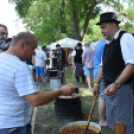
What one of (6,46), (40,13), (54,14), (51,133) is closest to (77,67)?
(51,133)

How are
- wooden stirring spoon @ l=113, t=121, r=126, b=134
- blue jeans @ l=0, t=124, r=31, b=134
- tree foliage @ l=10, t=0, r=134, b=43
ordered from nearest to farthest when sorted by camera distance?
wooden stirring spoon @ l=113, t=121, r=126, b=134 → blue jeans @ l=0, t=124, r=31, b=134 → tree foliage @ l=10, t=0, r=134, b=43

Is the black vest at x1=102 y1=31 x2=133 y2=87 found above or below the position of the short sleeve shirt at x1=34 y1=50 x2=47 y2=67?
above

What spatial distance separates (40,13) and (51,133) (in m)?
14.0

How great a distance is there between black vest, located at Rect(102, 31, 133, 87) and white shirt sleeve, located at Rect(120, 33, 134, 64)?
74 mm

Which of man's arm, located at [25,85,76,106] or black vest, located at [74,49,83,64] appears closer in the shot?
man's arm, located at [25,85,76,106]

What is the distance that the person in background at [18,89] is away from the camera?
5.25 feet

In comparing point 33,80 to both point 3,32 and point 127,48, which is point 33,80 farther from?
point 3,32

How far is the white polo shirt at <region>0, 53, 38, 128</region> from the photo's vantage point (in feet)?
5.24

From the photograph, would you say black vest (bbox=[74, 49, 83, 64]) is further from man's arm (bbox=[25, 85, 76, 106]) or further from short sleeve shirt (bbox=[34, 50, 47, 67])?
man's arm (bbox=[25, 85, 76, 106])

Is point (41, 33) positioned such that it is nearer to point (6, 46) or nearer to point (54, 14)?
point (54, 14)

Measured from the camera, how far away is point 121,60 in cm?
233

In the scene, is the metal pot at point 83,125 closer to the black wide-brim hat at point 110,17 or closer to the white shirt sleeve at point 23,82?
the white shirt sleeve at point 23,82

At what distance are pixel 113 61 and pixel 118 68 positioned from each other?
0.12 m

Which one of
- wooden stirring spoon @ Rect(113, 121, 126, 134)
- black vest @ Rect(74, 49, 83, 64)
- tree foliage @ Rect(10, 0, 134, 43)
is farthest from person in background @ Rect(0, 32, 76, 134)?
tree foliage @ Rect(10, 0, 134, 43)
